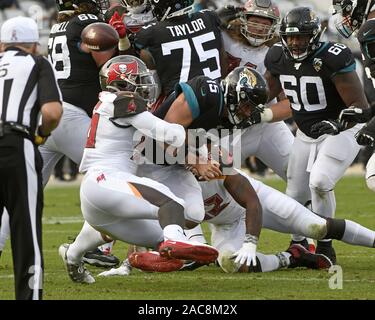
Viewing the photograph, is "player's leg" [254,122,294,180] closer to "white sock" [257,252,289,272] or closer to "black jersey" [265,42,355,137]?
"black jersey" [265,42,355,137]

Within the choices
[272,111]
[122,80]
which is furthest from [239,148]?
[122,80]

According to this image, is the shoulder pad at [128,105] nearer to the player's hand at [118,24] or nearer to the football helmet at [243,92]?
the football helmet at [243,92]

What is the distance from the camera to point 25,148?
16.8ft

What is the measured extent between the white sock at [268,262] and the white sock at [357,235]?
506 mm

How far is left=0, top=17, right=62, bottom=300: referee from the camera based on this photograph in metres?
5.09

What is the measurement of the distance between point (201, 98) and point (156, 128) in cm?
45

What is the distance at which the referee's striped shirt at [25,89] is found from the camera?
516cm

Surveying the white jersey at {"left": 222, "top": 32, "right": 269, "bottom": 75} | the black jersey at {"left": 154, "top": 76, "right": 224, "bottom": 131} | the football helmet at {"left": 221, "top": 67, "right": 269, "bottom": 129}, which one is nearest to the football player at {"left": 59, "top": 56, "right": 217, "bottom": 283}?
the black jersey at {"left": 154, "top": 76, "right": 224, "bottom": 131}

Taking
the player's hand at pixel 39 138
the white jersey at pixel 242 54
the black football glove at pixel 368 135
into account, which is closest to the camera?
the player's hand at pixel 39 138

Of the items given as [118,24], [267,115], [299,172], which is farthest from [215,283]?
[118,24]

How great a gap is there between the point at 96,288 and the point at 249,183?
45.8 inches

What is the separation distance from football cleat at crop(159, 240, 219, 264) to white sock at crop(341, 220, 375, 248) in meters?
1.38

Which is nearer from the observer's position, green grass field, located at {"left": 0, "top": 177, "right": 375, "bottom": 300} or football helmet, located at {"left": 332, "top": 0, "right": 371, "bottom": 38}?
green grass field, located at {"left": 0, "top": 177, "right": 375, "bottom": 300}

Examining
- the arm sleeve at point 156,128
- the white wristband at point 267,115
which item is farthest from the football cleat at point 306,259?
the arm sleeve at point 156,128
